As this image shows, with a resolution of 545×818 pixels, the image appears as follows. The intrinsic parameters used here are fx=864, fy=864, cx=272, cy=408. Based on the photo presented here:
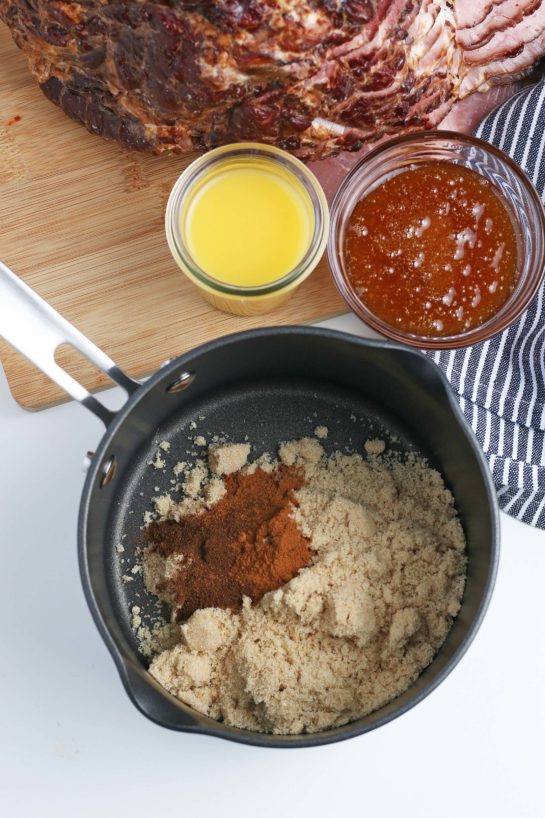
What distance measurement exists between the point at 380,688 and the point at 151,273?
842 mm

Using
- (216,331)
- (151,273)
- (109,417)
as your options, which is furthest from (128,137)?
(109,417)

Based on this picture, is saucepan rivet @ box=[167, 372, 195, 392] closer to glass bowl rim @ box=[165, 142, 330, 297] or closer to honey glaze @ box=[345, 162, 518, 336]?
glass bowl rim @ box=[165, 142, 330, 297]

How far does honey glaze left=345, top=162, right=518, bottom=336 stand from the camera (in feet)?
5.08

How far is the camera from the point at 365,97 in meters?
1.47

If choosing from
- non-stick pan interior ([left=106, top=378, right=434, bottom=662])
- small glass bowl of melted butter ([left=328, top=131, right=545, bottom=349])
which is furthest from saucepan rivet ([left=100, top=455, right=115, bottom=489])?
small glass bowl of melted butter ([left=328, top=131, right=545, bottom=349])

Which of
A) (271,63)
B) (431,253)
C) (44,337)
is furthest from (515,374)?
(44,337)

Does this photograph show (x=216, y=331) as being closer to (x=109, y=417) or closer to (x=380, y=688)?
(x=109, y=417)

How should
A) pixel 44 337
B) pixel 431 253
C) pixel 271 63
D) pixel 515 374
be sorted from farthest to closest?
1. pixel 515 374
2. pixel 431 253
3. pixel 44 337
4. pixel 271 63

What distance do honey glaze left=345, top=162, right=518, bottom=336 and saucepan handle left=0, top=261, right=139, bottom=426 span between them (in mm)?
478

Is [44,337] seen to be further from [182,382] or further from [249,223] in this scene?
[249,223]

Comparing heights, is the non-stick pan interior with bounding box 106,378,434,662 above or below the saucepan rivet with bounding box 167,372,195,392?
below

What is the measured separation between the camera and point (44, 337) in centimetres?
143

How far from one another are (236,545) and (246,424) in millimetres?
257

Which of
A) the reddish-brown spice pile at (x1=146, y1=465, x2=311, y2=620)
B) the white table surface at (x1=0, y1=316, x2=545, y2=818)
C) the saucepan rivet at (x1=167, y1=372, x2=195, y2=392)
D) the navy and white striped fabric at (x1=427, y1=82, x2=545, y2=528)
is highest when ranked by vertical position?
the navy and white striped fabric at (x1=427, y1=82, x2=545, y2=528)
